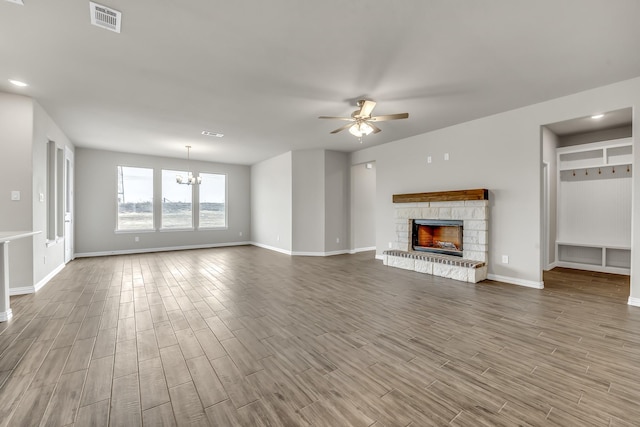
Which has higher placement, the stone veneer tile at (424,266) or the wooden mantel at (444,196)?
the wooden mantel at (444,196)

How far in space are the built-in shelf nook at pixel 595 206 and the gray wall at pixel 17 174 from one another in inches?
357

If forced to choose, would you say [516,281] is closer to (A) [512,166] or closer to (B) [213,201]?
(A) [512,166]

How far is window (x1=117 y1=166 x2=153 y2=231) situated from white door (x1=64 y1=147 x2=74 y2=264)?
112cm

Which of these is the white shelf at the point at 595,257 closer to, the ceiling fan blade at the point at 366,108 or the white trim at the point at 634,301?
the white trim at the point at 634,301

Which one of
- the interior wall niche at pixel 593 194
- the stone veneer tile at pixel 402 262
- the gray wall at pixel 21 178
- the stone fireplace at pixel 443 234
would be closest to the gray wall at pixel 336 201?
the stone fireplace at pixel 443 234

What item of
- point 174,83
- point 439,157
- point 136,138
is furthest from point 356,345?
point 136,138

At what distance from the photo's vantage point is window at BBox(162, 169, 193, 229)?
8.27 metres

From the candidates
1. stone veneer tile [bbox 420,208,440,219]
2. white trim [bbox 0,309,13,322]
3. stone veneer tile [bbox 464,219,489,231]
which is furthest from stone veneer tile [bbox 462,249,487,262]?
white trim [bbox 0,309,13,322]

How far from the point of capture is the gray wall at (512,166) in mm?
3646

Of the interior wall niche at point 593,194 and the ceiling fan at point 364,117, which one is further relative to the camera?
the interior wall niche at point 593,194

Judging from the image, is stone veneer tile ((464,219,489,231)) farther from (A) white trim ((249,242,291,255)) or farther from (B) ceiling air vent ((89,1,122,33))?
(B) ceiling air vent ((89,1,122,33))

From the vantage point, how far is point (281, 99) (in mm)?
3959

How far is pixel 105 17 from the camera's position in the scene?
2.24 m

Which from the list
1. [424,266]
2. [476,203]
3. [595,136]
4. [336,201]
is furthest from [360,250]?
[595,136]
